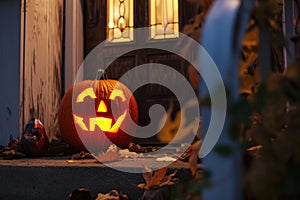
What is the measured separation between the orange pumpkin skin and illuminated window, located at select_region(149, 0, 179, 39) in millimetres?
730

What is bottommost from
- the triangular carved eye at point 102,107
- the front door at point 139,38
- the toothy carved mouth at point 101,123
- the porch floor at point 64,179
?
the porch floor at point 64,179

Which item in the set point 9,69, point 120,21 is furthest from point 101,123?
point 9,69

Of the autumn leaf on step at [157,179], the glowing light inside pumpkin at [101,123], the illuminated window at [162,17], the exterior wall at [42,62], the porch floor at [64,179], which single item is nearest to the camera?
the autumn leaf on step at [157,179]

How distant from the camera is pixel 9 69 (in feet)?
12.2

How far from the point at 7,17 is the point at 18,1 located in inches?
6.6

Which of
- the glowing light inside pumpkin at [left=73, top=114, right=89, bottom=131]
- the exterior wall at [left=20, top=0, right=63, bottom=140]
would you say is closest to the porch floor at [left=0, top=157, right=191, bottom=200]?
the glowing light inside pumpkin at [left=73, top=114, right=89, bottom=131]

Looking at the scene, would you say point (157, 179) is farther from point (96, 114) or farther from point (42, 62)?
point (42, 62)

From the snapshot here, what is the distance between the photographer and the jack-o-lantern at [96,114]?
2949mm

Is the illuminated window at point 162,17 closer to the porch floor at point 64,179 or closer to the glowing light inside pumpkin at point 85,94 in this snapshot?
the glowing light inside pumpkin at point 85,94

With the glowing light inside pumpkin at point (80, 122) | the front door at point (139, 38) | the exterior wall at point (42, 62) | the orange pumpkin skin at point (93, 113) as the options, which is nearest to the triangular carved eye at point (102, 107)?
the orange pumpkin skin at point (93, 113)

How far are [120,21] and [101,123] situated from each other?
108cm

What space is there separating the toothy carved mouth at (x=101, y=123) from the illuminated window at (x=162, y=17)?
0.87 m

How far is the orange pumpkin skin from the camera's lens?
2949mm

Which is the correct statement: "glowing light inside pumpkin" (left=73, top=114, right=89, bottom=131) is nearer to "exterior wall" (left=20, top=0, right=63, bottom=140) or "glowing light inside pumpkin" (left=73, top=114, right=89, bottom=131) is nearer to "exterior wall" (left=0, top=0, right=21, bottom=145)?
"exterior wall" (left=20, top=0, right=63, bottom=140)
